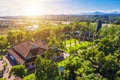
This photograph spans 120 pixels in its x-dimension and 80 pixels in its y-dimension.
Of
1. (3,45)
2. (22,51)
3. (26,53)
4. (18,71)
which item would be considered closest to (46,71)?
(18,71)

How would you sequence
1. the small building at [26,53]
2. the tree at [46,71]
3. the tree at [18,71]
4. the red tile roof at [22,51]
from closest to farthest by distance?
the tree at [46,71] < the tree at [18,71] < the small building at [26,53] < the red tile roof at [22,51]

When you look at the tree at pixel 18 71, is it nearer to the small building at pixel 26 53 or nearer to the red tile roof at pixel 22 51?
the small building at pixel 26 53

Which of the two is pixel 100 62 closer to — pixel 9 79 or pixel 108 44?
pixel 108 44

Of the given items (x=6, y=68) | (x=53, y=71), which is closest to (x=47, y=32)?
(x=6, y=68)

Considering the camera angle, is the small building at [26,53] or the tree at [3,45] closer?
the small building at [26,53]

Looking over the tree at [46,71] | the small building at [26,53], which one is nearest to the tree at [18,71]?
the small building at [26,53]

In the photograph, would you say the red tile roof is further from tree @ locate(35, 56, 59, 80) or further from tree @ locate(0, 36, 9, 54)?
tree @ locate(35, 56, 59, 80)

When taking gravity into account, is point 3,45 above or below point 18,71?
above

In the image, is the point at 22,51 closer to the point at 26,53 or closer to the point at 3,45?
the point at 26,53

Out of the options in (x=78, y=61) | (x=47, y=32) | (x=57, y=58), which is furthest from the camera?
(x=47, y=32)
